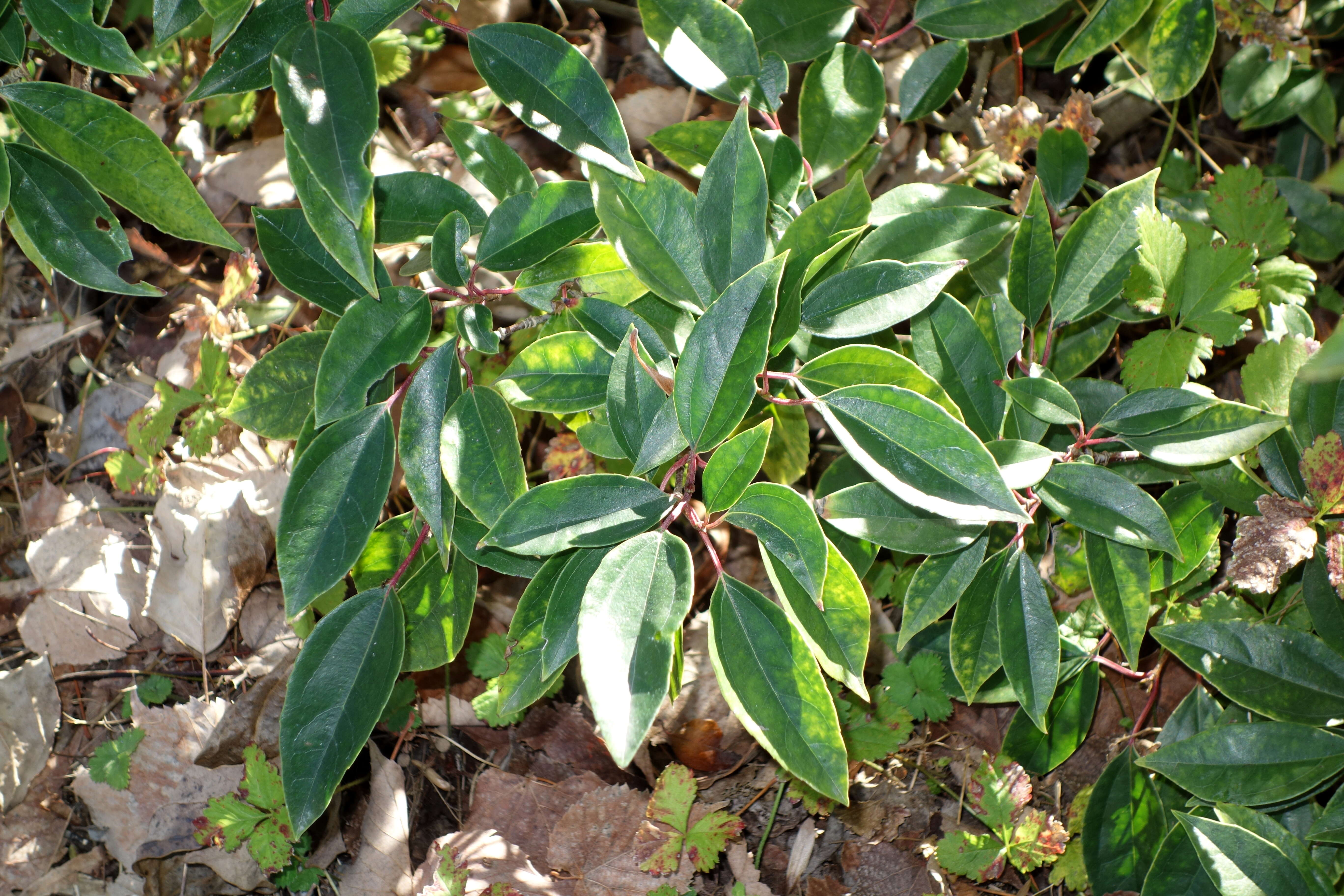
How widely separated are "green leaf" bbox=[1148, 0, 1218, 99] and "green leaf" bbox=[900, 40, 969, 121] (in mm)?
276

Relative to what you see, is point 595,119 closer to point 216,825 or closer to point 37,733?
point 216,825

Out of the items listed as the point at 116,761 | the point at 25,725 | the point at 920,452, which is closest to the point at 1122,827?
the point at 920,452

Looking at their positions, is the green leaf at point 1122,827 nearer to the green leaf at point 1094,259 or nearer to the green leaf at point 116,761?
the green leaf at point 1094,259

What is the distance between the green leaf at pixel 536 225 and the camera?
1.08 m

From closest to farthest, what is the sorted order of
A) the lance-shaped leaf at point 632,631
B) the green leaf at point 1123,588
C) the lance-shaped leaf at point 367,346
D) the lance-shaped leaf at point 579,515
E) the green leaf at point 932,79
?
the lance-shaped leaf at point 632,631
the lance-shaped leaf at point 579,515
the lance-shaped leaf at point 367,346
the green leaf at point 1123,588
the green leaf at point 932,79

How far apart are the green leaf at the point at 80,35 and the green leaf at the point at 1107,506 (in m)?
1.17

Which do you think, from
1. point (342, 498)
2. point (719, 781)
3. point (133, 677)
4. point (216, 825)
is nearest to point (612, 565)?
point (342, 498)

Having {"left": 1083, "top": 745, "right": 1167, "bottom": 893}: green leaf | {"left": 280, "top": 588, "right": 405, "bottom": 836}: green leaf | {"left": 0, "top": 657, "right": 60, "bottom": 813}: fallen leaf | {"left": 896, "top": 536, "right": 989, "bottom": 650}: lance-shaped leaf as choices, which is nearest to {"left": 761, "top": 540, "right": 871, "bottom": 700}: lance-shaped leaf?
{"left": 896, "top": 536, "right": 989, "bottom": 650}: lance-shaped leaf

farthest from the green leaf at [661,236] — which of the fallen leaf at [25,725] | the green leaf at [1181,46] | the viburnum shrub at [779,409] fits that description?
the fallen leaf at [25,725]

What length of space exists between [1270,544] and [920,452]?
54 cm

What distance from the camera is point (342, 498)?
104 cm

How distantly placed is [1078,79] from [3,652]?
104 inches

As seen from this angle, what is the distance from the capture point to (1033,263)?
1.16m

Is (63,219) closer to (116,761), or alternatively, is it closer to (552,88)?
(552,88)
